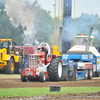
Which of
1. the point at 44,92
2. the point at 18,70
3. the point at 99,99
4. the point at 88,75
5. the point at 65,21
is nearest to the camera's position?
the point at 99,99

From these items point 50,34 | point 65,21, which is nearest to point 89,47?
point 65,21

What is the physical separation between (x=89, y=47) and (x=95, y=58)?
3.24 ft

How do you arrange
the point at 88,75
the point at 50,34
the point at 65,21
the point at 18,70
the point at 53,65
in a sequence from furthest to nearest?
the point at 50,34
the point at 18,70
the point at 65,21
the point at 88,75
the point at 53,65

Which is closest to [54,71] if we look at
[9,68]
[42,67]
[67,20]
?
[42,67]

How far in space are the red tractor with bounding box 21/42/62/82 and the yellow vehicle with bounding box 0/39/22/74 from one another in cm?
872

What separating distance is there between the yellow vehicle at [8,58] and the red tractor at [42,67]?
28.6ft

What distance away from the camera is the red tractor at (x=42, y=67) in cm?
2062

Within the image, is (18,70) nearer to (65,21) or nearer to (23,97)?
(65,21)

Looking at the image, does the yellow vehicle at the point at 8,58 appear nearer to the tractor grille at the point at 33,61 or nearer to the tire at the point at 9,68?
the tire at the point at 9,68

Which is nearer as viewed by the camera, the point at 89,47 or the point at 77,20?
the point at 89,47

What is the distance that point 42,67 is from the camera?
69.3 ft

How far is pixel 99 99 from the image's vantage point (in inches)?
521

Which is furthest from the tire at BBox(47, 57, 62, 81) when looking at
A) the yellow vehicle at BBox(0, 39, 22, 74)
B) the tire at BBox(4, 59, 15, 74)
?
the yellow vehicle at BBox(0, 39, 22, 74)

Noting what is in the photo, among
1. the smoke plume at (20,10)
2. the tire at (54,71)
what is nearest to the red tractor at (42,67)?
the tire at (54,71)
